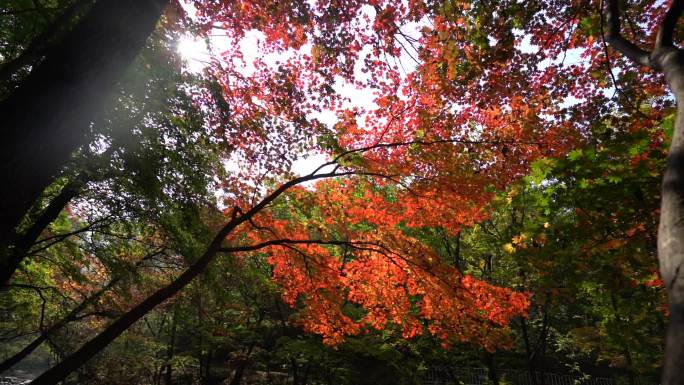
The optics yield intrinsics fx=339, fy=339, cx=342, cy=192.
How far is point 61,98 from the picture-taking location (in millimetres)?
2770

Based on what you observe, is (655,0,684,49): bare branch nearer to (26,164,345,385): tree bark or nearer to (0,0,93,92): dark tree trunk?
(26,164,345,385): tree bark

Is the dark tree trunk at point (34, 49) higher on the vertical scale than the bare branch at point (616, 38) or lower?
lower

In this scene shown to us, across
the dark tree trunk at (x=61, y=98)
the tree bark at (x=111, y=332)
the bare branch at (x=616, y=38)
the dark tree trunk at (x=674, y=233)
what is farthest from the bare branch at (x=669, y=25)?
the tree bark at (x=111, y=332)

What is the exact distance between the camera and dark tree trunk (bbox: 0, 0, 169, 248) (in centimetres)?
260

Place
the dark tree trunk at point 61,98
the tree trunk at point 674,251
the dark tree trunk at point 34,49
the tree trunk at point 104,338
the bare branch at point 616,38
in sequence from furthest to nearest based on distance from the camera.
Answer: the tree trunk at point 104,338 → the dark tree trunk at point 34,49 → the bare branch at point 616,38 → the dark tree trunk at point 61,98 → the tree trunk at point 674,251

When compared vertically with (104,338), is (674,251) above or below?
above

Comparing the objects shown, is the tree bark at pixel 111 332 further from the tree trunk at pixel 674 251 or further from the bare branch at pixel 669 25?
the tree trunk at pixel 674 251

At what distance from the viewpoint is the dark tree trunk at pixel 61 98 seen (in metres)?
2.60

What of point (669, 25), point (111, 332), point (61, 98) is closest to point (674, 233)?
point (669, 25)

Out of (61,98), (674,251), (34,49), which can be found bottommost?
(674,251)

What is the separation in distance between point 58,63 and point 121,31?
579 mm

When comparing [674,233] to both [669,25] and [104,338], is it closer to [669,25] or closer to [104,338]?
[669,25]

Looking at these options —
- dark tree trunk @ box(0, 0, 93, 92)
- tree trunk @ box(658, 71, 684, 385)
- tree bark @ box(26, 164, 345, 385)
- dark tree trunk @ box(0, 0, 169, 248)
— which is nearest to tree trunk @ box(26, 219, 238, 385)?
tree bark @ box(26, 164, 345, 385)

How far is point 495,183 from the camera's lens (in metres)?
8.23
